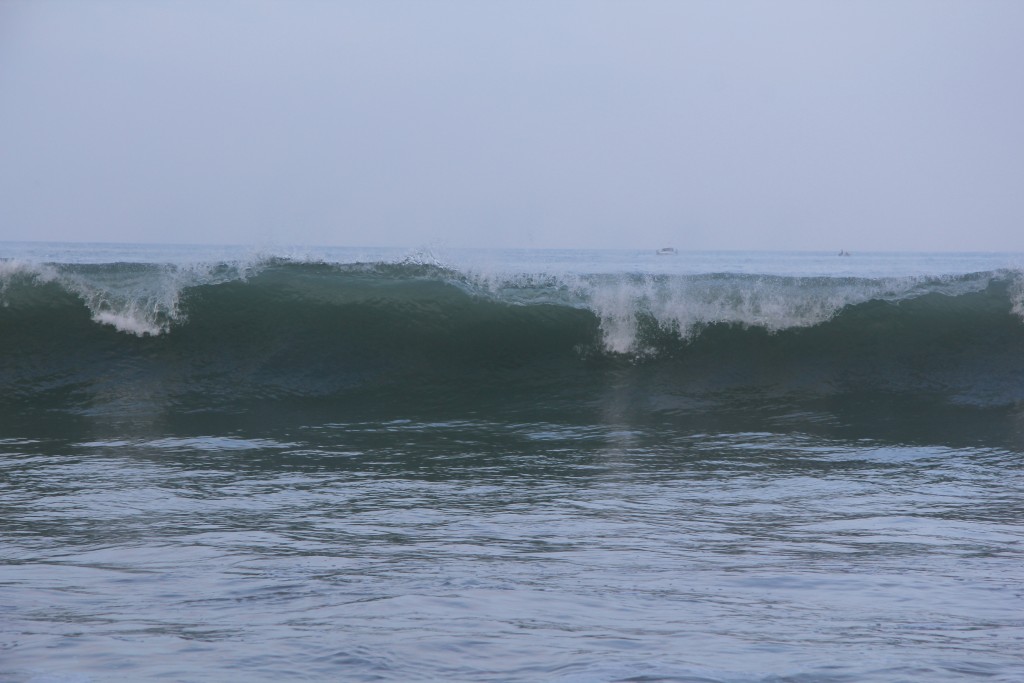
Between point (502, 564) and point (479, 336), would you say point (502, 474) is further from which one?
point (479, 336)

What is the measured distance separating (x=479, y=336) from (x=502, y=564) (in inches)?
279

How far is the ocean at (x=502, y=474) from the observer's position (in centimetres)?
300

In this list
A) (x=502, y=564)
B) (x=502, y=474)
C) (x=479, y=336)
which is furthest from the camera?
(x=479, y=336)

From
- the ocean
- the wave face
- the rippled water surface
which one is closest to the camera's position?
the rippled water surface

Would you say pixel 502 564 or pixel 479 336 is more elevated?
pixel 479 336

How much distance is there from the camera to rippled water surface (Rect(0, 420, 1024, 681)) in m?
2.85

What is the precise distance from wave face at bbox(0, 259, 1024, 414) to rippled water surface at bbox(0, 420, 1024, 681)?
9.39 ft

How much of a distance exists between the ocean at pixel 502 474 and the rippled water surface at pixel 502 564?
20 mm

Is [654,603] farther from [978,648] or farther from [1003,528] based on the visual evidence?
[1003,528]

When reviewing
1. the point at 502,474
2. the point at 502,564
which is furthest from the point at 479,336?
the point at 502,564

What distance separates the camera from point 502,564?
154 inches

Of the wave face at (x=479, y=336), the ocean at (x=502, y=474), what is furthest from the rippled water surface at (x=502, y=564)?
the wave face at (x=479, y=336)

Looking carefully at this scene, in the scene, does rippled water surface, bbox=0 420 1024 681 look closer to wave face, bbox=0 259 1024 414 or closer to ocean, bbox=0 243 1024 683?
ocean, bbox=0 243 1024 683

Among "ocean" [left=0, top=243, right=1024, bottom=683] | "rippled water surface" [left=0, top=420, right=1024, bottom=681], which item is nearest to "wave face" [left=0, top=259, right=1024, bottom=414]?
"ocean" [left=0, top=243, right=1024, bottom=683]
